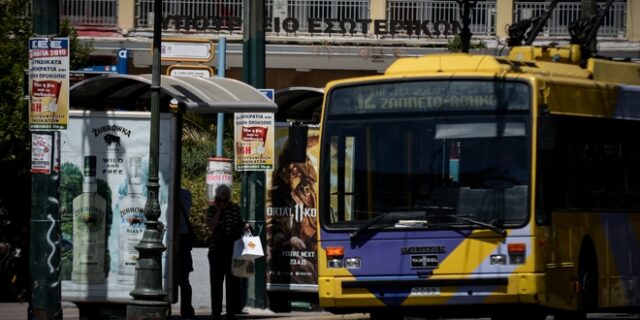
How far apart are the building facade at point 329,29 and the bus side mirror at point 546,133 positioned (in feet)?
64.4

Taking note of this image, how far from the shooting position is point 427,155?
48.9ft

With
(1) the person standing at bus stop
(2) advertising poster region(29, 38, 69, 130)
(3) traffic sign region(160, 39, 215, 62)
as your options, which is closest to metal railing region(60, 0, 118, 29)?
(3) traffic sign region(160, 39, 215, 62)

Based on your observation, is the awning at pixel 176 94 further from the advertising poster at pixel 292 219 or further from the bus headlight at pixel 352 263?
the bus headlight at pixel 352 263

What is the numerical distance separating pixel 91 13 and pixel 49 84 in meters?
20.9

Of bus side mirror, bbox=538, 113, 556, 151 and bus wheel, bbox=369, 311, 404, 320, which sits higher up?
bus side mirror, bbox=538, 113, 556, 151

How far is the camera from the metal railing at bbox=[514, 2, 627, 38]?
36.0 meters

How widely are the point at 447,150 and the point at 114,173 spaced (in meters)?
4.24

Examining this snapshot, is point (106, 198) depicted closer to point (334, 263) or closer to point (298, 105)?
point (334, 263)

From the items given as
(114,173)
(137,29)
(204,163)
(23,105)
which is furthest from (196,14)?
(114,173)

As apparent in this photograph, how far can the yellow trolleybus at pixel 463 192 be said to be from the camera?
14453 millimetres

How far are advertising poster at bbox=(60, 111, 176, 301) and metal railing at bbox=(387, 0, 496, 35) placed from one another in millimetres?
20162

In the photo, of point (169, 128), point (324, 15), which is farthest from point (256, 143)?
point (324, 15)

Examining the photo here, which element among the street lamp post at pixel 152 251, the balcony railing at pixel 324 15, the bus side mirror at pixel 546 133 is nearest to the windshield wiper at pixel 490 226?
the bus side mirror at pixel 546 133

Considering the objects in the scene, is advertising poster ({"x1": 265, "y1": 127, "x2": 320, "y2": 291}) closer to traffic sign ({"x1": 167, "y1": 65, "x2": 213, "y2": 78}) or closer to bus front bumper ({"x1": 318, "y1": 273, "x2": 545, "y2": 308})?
traffic sign ({"x1": 167, "y1": 65, "x2": 213, "y2": 78})
